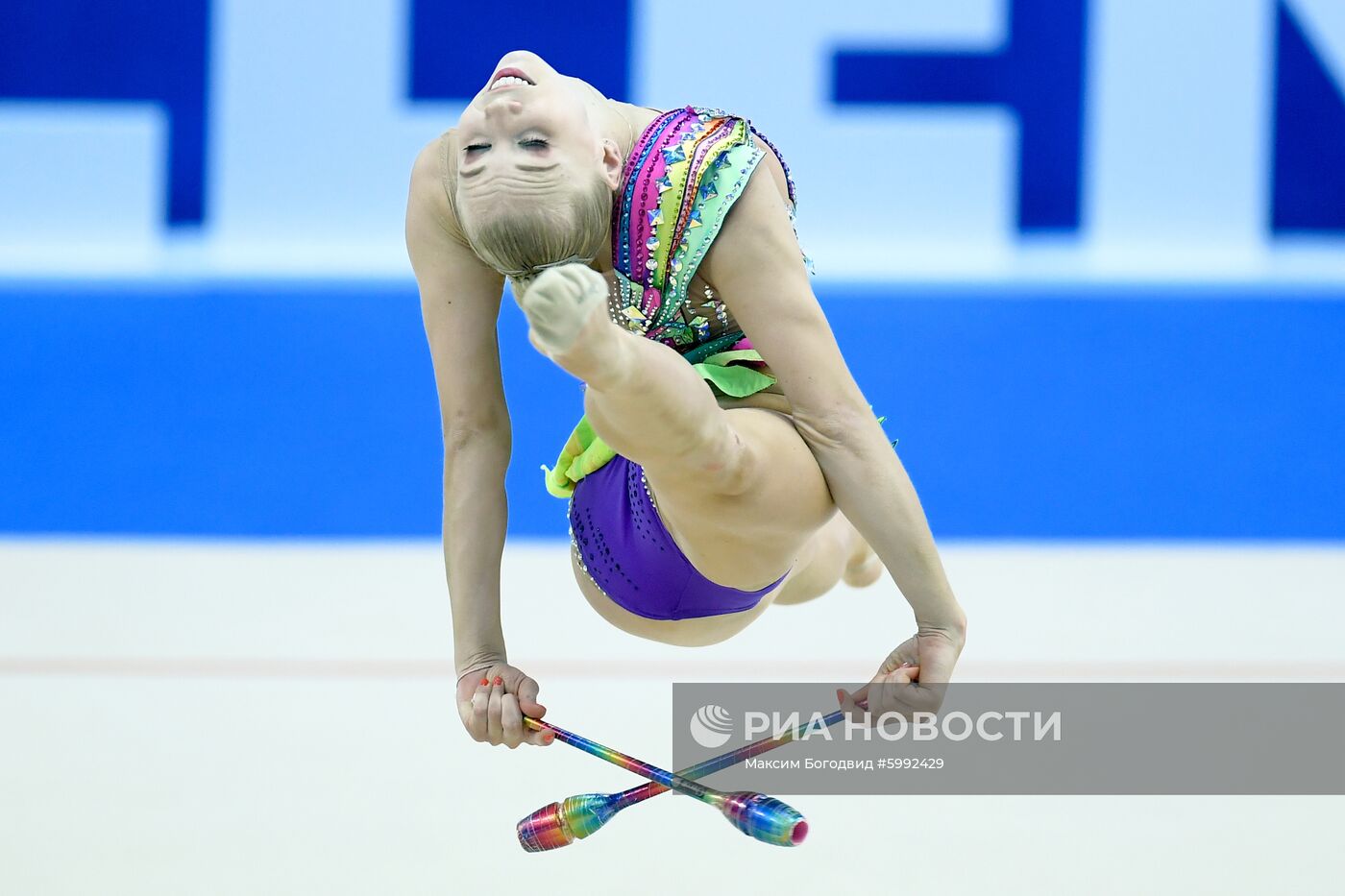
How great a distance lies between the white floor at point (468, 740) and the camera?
1.51 meters

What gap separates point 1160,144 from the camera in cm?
431

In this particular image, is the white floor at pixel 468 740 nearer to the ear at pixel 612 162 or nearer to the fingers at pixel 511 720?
the fingers at pixel 511 720

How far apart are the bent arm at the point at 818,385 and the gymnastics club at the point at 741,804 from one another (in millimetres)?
257

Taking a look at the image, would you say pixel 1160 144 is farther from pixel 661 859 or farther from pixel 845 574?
pixel 661 859

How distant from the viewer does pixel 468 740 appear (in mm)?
2021

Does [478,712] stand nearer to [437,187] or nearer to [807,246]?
[437,187]

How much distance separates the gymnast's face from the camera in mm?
1265

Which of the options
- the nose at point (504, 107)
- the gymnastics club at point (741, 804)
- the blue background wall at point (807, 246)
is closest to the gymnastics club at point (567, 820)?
the gymnastics club at point (741, 804)

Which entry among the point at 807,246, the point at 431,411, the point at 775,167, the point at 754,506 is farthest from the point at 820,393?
the point at 807,246

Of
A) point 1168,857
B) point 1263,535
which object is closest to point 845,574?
point 1168,857

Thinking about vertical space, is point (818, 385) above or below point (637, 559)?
above

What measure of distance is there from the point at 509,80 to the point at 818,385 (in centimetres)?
41

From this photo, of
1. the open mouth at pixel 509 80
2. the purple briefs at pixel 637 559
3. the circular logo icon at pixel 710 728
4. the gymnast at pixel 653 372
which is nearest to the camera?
the gymnast at pixel 653 372

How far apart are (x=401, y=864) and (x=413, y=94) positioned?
10.4 feet
